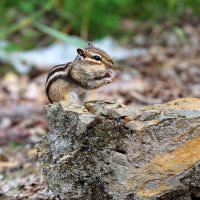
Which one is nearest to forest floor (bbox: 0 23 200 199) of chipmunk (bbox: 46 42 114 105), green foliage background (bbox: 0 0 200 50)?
green foliage background (bbox: 0 0 200 50)

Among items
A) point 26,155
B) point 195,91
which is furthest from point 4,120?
point 195,91

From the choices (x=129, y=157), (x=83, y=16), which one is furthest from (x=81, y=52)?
(x=83, y=16)

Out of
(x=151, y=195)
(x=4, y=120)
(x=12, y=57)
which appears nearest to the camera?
(x=151, y=195)

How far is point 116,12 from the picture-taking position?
1310cm

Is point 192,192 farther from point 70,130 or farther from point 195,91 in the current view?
point 195,91

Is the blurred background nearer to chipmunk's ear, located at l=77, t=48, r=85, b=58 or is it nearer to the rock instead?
chipmunk's ear, located at l=77, t=48, r=85, b=58

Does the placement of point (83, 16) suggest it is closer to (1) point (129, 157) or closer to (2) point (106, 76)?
(2) point (106, 76)

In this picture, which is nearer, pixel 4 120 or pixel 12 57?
pixel 4 120

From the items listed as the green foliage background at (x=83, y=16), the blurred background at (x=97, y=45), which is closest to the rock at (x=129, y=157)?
the blurred background at (x=97, y=45)

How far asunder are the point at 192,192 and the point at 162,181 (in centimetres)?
20

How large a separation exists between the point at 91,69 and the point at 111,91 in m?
4.52

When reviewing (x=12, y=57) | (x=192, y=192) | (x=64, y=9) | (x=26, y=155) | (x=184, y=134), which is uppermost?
(x=64, y=9)

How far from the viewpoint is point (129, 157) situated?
13.5 feet

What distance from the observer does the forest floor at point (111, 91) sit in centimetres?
679
